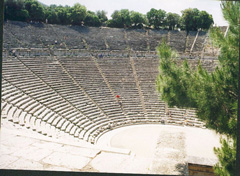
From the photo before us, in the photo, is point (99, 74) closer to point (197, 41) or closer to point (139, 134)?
point (139, 134)

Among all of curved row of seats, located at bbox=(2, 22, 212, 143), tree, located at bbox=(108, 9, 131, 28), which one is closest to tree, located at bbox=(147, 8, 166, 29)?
tree, located at bbox=(108, 9, 131, 28)

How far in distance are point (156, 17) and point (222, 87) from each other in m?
27.1

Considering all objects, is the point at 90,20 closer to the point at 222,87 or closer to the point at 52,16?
the point at 52,16

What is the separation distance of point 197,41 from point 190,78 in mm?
22873

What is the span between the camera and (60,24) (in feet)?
85.9

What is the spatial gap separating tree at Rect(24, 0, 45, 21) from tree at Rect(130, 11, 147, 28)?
396 inches

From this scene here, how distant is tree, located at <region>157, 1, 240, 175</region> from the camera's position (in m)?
2.39

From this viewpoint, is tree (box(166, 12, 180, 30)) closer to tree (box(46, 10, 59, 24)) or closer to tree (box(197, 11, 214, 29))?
tree (box(197, 11, 214, 29))

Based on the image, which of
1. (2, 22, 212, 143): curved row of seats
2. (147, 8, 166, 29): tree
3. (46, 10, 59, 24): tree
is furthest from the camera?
Result: (147, 8, 166, 29): tree

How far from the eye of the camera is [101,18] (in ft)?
98.0

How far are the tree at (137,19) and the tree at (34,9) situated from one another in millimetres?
10067

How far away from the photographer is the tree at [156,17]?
1101 inches

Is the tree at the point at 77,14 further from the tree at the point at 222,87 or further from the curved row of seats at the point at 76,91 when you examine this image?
the tree at the point at 222,87

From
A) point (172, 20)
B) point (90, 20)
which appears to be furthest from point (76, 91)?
point (172, 20)
